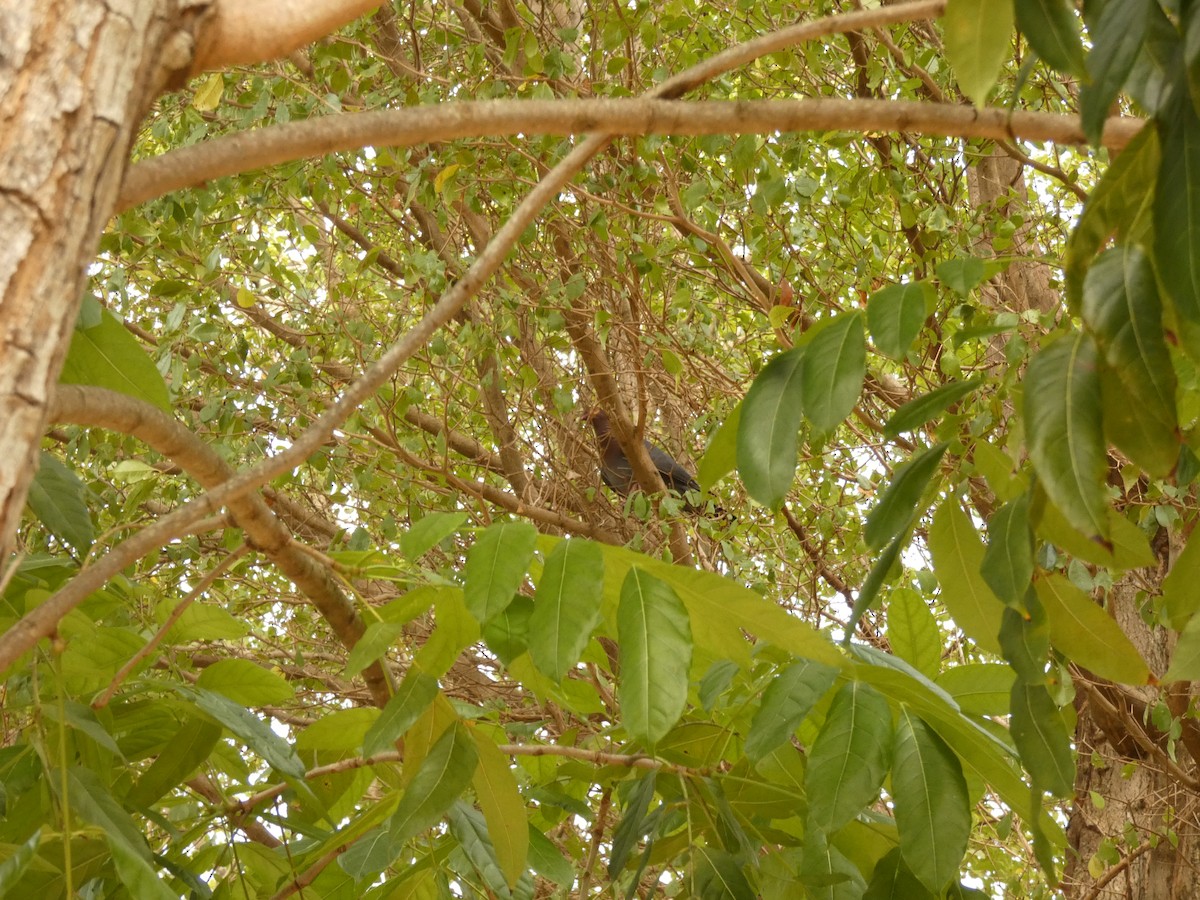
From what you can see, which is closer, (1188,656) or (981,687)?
(1188,656)

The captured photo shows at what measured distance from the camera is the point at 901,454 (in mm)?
3562

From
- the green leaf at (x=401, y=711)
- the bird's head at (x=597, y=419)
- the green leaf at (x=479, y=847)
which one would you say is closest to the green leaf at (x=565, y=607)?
the green leaf at (x=401, y=711)

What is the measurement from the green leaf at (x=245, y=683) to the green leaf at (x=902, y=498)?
28.7 inches

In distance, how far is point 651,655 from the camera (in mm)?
980

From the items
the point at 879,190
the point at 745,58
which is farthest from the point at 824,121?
the point at 879,190

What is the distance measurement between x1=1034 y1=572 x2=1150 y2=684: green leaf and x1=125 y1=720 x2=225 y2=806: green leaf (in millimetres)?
875

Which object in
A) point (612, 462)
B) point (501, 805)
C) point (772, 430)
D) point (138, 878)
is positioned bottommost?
point (138, 878)

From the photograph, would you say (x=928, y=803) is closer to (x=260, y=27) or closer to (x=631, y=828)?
(x=631, y=828)

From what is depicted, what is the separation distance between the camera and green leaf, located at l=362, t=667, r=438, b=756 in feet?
3.32

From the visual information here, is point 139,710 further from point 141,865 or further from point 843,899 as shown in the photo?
point 843,899

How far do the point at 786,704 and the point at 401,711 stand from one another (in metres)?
Result: 0.37

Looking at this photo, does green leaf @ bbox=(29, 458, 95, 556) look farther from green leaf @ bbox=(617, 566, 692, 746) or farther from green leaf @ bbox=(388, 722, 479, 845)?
green leaf @ bbox=(617, 566, 692, 746)

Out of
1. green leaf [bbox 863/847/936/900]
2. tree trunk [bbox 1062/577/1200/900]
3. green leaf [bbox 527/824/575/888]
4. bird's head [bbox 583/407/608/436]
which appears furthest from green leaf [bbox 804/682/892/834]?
bird's head [bbox 583/407/608/436]

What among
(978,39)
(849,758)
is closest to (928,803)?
(849,758)
